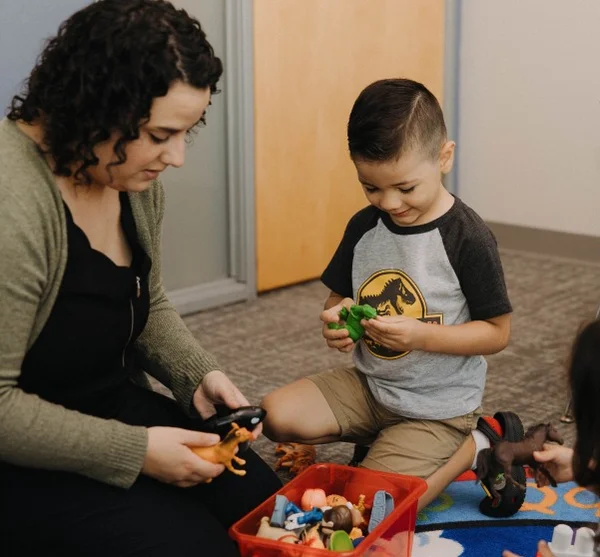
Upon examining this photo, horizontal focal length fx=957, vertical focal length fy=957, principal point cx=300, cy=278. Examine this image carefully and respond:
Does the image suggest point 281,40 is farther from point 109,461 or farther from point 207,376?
point 109,461

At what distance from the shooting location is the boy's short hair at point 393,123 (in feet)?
4.30

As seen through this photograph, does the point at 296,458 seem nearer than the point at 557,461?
No

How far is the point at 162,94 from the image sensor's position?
3.24 ft

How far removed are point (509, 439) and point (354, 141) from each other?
50 centimetres

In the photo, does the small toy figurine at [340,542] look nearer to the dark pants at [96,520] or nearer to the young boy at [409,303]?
the dark pants at [96,520]

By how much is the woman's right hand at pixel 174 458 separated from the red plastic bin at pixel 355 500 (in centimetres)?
12

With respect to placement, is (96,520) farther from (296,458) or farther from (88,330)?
(296,458)

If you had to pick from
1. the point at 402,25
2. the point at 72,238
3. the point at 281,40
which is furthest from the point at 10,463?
the point at 402,25

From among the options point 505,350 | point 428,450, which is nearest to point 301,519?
point 428,450

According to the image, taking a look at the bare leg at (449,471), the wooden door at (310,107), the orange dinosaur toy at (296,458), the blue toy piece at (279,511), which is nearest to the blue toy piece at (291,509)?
the blue toy piece at (279,511)

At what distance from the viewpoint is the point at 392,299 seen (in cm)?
140

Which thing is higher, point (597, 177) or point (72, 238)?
point (72, 238)

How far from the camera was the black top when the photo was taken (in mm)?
1054

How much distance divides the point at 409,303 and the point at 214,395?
12.8 inches
